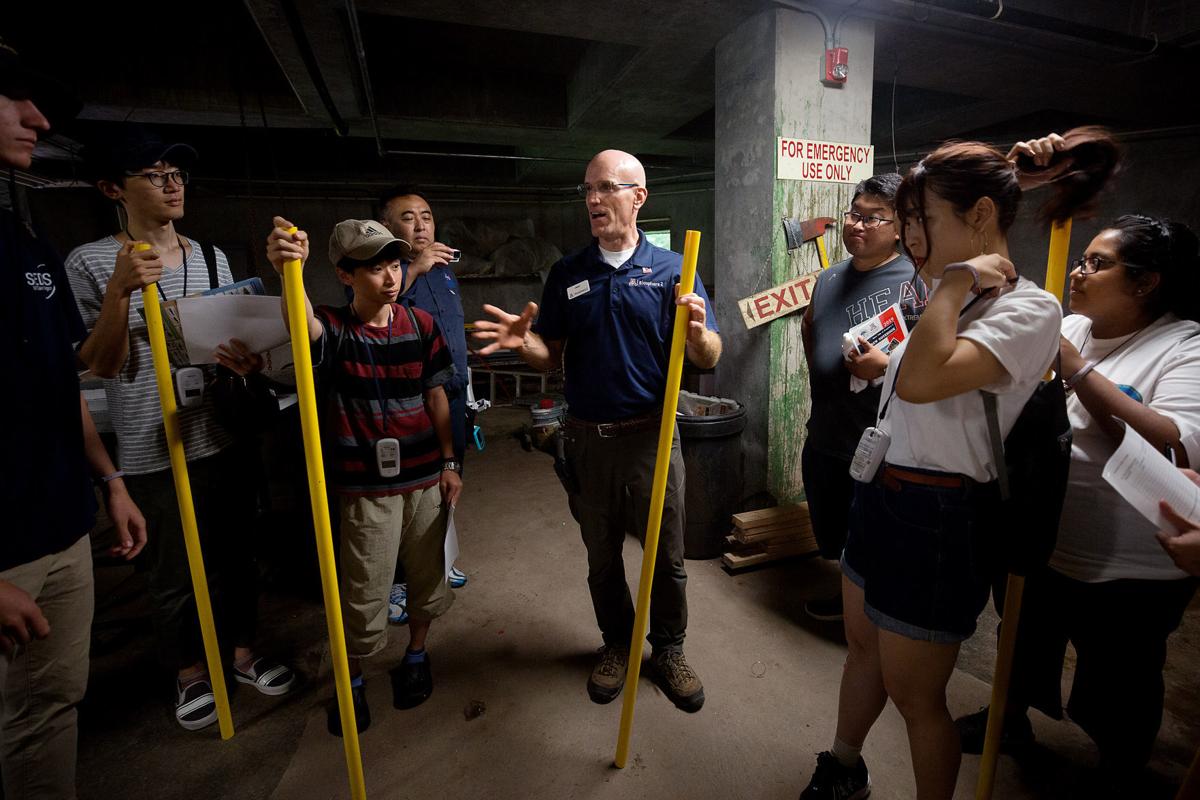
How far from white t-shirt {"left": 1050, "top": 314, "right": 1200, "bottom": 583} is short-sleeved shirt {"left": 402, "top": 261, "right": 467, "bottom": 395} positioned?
8.21ft

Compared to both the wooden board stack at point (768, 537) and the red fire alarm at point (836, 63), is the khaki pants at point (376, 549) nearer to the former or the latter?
the wooden board stack at point (768, 537)

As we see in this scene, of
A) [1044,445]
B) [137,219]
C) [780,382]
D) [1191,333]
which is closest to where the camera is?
[1044,445]

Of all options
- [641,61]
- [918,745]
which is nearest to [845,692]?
[918,745]

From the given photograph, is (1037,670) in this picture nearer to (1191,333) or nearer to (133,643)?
(1191,333)

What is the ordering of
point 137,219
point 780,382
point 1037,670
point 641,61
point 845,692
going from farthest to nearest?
point 641,61 → point 780,382 → point 137,219 → point 1037,670 → point 845,692

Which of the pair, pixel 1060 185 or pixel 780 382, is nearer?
pixel 1060 185

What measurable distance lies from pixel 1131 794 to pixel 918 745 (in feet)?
2.91

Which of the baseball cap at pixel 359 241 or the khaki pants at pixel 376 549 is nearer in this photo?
the baseball cap at pixel 359 241

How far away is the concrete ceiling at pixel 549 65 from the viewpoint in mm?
3424

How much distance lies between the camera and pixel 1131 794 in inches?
63.6

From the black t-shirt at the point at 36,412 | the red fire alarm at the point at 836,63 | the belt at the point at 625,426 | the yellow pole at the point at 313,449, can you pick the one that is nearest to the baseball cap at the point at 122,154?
the black t-shirt at the point at 36,412

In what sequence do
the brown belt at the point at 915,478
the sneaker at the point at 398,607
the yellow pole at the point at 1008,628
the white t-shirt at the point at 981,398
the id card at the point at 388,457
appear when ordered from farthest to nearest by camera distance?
1. the sneaker at the point at 398,607
2. the id card at the point at 388,457
3. the yellow pole at the point at 1008,628
4. the brown belt at the point at 915,478
5. the white t-shirt at the point at 981,398

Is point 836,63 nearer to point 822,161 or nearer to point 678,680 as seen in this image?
point 822,161

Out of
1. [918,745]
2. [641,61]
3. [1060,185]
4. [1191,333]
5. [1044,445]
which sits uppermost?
[641,61]
